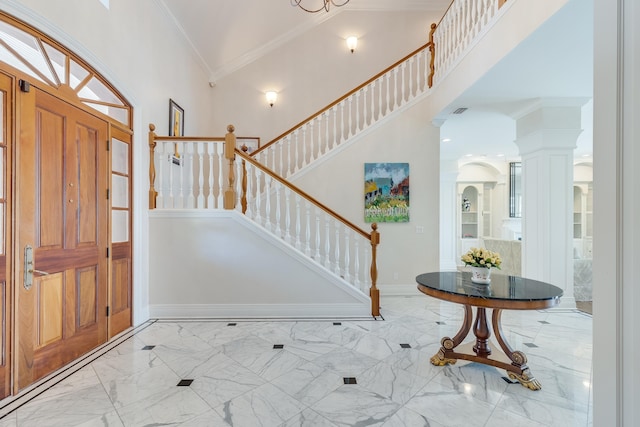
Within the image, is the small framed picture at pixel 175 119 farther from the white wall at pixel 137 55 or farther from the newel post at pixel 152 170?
the newel post at pixel 152 170

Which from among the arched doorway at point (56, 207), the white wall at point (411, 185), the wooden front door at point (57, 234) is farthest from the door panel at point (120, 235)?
the white wall at point (411, 185)

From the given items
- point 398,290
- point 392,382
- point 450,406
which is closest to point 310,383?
point 392,382

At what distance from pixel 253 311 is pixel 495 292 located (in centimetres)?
280

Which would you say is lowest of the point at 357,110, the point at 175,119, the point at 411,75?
the point at 175,119

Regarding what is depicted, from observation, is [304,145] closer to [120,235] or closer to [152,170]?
[152,170]

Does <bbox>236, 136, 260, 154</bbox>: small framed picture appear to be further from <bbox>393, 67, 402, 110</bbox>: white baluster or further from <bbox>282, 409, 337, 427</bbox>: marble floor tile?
<bbox>282, 409, 337, 427</bbox>: marble floor tile

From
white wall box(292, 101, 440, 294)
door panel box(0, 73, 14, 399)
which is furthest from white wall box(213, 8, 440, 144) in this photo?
door panel box(0, 73, 14, 399)

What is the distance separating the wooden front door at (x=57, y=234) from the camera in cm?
236

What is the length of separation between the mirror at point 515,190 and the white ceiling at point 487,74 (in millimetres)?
1208

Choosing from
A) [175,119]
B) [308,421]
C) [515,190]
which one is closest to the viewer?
[308,421]

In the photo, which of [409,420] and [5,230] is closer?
[409,420]

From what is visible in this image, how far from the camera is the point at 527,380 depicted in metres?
2.42

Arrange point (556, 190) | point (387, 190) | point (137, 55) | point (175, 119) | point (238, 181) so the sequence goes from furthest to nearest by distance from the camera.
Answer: point (387, 190) < point (175, 119) < point (556, 190) < point (238, 181) < point (137, 55)

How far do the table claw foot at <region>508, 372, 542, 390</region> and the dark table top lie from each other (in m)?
0.62
